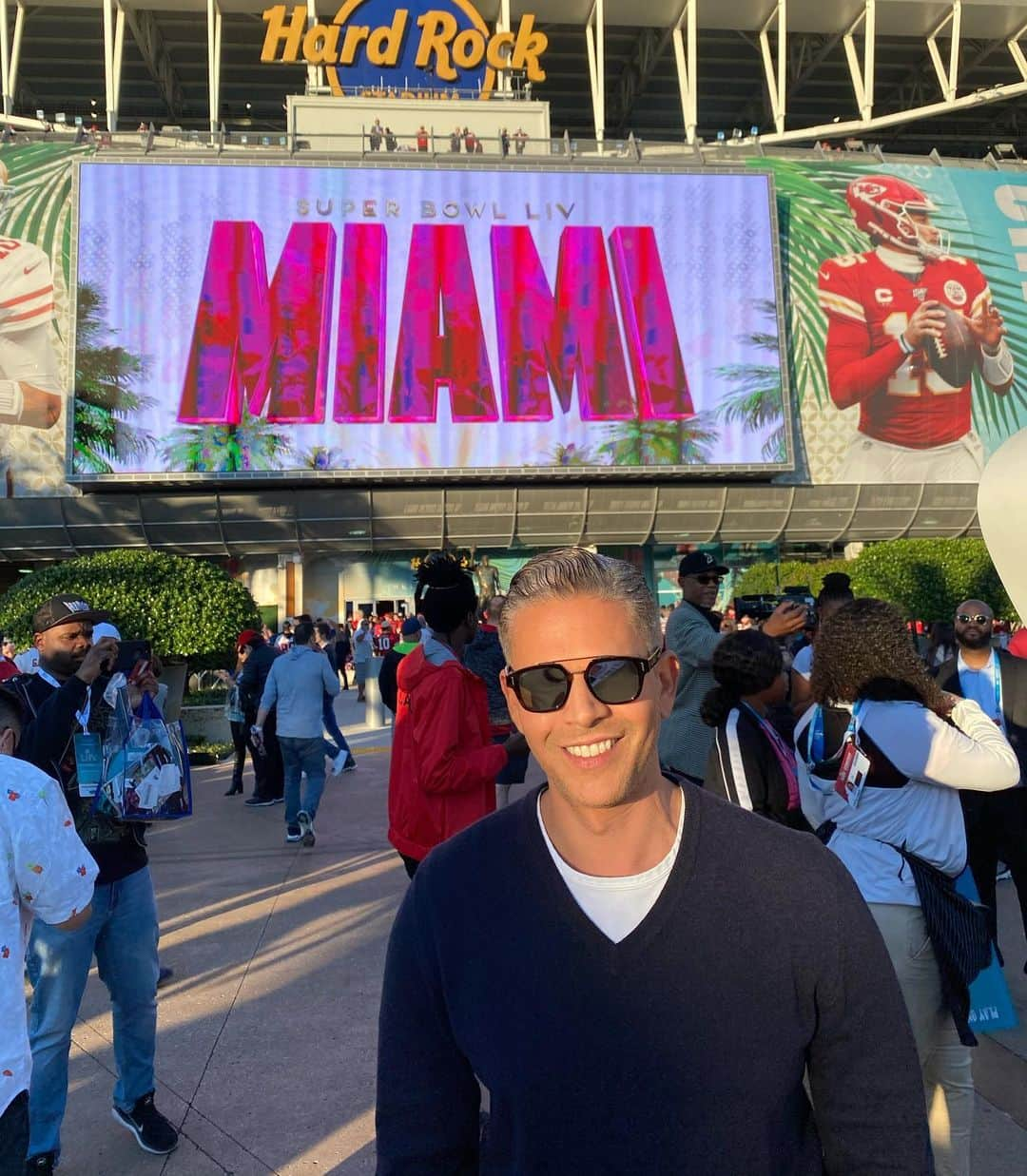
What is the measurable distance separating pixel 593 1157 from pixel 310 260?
92.8 ft

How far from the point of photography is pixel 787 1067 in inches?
51.9

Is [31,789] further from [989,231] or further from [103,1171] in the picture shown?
[989,231]

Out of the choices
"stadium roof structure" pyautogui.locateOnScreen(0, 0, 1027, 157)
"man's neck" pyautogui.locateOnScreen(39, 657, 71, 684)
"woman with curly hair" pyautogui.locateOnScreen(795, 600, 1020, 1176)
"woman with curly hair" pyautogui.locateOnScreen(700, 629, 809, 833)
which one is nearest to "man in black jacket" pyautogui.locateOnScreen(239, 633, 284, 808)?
"man's neck" pyautogui.locateOnScreen(39, 657, 71, 684)

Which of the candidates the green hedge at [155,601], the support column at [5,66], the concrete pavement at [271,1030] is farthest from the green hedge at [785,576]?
the support column at [5,66]

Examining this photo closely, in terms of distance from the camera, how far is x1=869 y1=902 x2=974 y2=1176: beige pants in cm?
251

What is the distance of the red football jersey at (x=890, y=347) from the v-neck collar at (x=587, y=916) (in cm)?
2981

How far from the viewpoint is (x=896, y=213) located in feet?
96.3

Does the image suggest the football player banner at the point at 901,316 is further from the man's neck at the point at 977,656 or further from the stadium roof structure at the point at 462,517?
the man's neck at the point at 977,656

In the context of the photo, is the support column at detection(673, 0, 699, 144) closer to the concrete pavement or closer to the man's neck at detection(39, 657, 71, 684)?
the concrete pavement

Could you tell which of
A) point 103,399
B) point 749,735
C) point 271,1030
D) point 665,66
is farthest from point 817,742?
point 665,66

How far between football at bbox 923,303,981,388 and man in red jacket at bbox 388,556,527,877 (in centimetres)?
2919

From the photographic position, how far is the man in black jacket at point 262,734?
29.7 ft

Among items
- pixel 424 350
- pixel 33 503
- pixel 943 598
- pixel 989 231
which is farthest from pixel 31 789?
pixel 989 231

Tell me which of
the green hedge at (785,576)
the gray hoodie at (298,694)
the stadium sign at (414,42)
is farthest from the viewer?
the stadium sign at (414,42)
